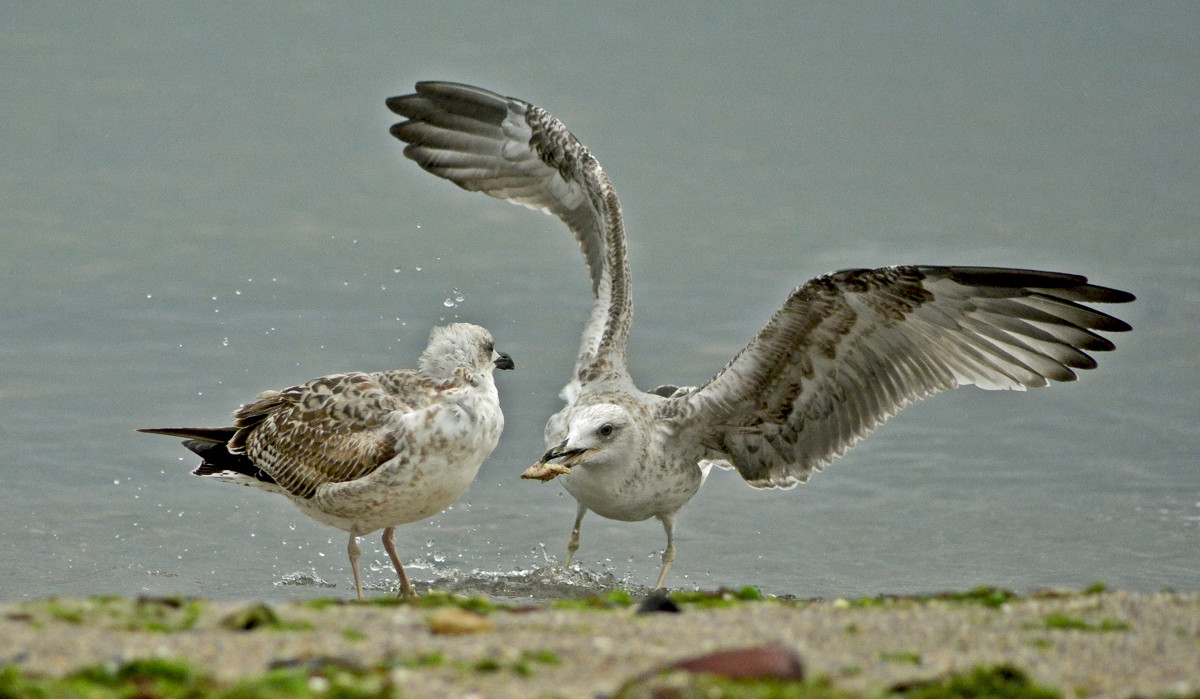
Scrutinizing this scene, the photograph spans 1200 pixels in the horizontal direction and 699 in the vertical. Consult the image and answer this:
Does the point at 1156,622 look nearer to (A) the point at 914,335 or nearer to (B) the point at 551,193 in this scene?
(A) the point at 914,335

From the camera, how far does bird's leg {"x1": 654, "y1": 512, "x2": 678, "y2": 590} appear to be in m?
8.12

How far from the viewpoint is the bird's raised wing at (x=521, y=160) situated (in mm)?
9156

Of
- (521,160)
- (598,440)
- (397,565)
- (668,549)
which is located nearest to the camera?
(397,565)

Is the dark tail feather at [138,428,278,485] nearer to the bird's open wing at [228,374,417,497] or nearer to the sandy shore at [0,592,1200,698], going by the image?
the bird's open wing at [228,374,417,497]

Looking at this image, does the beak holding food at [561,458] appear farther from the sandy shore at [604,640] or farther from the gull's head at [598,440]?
the sandy shore at [604,640]

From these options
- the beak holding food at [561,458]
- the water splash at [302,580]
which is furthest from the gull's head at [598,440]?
the water splash at [302,580]

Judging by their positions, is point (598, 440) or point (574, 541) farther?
point (574, 541)

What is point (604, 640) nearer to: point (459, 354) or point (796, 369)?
point (459, 354)

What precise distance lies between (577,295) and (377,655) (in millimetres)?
7933

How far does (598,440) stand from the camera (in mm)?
7809

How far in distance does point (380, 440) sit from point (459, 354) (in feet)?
1.85

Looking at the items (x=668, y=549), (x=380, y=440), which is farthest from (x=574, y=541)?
(x=380, y=440)

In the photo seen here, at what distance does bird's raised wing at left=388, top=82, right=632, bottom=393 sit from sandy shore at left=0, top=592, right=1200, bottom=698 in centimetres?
447

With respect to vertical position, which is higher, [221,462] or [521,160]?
[521,160]
